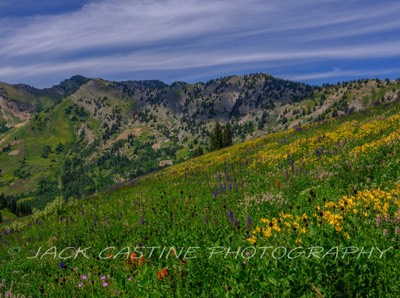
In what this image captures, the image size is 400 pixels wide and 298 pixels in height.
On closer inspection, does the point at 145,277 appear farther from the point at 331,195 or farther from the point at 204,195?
the point at 204,195

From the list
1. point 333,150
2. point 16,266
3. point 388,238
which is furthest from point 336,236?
point 333,150

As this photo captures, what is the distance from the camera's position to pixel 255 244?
18.1ft

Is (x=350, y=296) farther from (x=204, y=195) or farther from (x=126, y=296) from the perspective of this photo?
(x=204, y=195)

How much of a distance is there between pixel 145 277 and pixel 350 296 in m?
2.94

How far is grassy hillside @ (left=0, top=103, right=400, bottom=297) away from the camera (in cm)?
418

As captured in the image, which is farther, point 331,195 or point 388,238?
point 331,195

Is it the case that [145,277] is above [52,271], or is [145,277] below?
above

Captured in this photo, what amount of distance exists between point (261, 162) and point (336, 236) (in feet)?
50.4

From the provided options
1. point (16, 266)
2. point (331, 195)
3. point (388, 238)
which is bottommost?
point (16, 266)

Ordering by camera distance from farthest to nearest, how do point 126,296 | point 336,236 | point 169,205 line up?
point 169,205 → point 126,296 → point 336,236

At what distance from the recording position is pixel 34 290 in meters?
7.37

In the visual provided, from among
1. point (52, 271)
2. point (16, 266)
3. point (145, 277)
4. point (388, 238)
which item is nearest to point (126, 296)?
point (145, 277)

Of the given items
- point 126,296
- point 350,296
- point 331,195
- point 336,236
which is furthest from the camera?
point 331,195

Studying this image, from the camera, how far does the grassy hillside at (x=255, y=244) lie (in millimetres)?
4184
